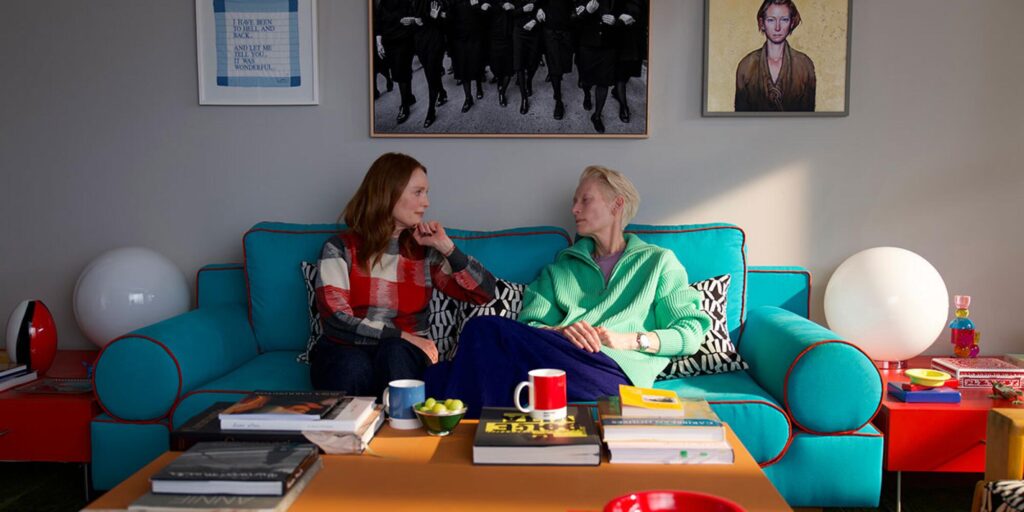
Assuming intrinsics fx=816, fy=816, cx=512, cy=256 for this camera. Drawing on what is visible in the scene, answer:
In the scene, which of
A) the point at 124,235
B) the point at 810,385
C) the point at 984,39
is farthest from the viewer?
the point at 124,235

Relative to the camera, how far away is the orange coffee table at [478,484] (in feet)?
4.59

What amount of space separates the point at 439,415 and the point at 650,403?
448 mm

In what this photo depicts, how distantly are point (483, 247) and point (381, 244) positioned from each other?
1.22 ft

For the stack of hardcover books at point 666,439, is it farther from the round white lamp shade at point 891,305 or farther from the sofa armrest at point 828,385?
the round white lamp shade at point 891,305

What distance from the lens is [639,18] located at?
304 cm

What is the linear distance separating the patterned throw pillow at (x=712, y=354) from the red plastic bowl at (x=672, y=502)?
1.51 metres

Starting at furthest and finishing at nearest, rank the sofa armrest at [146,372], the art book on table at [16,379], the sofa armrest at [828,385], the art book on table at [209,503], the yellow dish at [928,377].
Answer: the art book on table at [16,379], the yellow dish at [928,377], the sofa armrest at [146,372], the sofa armrest at [828,385], the art book on table at [209,503]

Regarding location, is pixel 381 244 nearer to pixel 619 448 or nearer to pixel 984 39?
pixel 619 448

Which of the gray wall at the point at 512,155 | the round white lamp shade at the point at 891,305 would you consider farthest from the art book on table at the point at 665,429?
the gray wall at the point at 512,155

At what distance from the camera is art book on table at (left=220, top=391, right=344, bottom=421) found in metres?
1.68

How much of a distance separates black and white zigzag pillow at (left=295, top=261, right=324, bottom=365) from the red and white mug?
3.78 ft

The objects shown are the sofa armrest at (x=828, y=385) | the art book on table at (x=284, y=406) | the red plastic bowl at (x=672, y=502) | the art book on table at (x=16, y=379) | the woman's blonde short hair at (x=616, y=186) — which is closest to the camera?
the red plastic bowl at (x=672, y=502)

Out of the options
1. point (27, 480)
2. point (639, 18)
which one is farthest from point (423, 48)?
point (27, 480)

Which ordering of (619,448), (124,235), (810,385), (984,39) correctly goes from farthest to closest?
1. (124,235)
2. (984,39)
3. (810,385)
4. (619,448)
